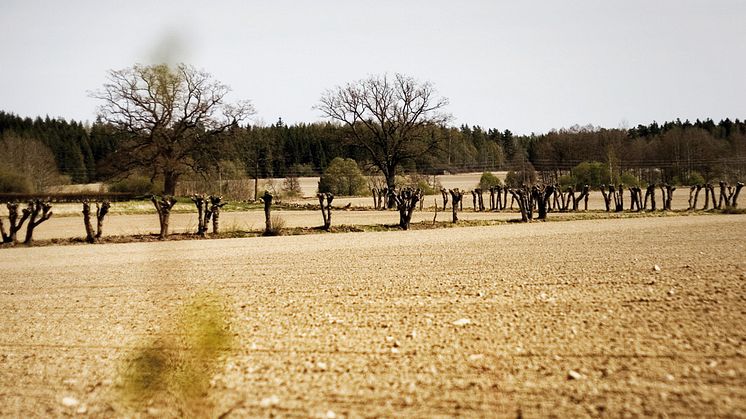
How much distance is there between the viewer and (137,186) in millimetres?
52469

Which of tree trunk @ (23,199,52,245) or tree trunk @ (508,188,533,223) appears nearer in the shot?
tree trunk @ (23,199,52,245)

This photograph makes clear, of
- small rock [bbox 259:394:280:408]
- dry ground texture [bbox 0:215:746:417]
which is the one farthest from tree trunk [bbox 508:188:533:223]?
small rock [bbox 259:394:280:408]

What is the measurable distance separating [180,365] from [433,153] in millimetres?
51849

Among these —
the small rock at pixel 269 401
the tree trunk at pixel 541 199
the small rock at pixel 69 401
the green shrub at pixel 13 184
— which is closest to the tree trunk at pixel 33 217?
the small rock at pixel 69 401

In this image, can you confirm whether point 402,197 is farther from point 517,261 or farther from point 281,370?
point 281,370

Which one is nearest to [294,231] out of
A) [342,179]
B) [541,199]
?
[541,199]

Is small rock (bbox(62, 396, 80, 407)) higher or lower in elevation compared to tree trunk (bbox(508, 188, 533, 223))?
lower

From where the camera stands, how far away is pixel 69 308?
387 inches

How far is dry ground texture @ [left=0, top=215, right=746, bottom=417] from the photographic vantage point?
4980mm

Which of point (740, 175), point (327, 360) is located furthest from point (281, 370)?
point (740, 175)

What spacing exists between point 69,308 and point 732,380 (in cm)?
977

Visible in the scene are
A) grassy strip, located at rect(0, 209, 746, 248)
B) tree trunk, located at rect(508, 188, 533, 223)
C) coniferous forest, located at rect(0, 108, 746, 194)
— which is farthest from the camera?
coniferous forest, located at rect(0, 108, 746, 194)

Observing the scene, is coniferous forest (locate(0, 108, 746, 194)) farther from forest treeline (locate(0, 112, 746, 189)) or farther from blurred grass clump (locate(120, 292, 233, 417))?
blurred grass clump (locate(120, 292, 233, 417))

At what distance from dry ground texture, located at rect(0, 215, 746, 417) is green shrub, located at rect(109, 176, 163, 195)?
131 ft
